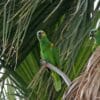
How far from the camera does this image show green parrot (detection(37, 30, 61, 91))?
1.73m

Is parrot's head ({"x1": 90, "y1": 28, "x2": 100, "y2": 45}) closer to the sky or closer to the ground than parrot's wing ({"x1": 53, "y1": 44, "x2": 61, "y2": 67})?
closer to the ground

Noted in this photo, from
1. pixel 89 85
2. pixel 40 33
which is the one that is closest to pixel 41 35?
pixel 40 33

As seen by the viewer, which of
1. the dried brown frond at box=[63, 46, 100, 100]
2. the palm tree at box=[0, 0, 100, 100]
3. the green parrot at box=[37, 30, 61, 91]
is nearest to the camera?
the dried brown frond at box=[63, 46, 100, 100]

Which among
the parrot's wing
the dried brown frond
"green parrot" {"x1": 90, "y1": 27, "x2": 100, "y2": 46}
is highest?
the parrot's wing

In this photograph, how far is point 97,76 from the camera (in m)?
1.09

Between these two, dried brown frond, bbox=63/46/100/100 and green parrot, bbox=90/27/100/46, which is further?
green parrot, bbox=90/27/100/46

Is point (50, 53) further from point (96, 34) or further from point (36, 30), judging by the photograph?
point (96, 34)

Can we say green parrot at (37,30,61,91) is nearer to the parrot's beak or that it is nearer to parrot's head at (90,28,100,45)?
the parrot's beak

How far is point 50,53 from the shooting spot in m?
1.89

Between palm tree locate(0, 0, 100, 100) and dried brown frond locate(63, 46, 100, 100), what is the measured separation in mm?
191

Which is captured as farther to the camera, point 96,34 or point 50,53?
point 50,53

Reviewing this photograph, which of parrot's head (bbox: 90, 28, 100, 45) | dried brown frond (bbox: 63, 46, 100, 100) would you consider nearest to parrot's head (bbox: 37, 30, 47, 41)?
parrot's head (bbox: 90, 28, 100, 45)

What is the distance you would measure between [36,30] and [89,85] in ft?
2.34

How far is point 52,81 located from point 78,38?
0.38 meters
